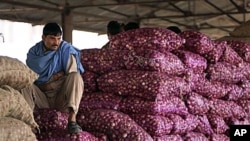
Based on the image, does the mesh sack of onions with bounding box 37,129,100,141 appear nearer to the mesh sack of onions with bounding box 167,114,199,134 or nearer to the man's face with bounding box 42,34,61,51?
the man's face with bounding box 42,34,61,51

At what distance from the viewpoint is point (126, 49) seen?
4.56m

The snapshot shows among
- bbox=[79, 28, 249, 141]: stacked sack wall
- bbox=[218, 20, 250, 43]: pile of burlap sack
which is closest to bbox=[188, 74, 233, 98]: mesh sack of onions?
bbox=[79, 28, 249, 141]: stacked sack wall

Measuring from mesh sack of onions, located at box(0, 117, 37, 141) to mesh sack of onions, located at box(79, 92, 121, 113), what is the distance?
108 cm

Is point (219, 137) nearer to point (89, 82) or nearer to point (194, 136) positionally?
point (194, 136)

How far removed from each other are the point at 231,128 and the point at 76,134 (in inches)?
79.9

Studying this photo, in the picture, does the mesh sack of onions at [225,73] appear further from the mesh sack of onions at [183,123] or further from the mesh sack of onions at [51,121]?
the mesh sack of onions at [51,121]

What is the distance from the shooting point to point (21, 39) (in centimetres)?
1485

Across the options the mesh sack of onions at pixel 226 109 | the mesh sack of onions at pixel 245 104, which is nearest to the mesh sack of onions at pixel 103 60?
the mesh sack of onions at pixel 226 109

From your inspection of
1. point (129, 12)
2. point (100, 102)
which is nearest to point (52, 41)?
point (100, 102)

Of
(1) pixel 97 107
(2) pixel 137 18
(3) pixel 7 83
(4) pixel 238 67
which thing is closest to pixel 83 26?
(2) pixel 137 18

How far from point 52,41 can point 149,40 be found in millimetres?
922

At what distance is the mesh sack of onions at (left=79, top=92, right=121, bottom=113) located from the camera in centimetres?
432

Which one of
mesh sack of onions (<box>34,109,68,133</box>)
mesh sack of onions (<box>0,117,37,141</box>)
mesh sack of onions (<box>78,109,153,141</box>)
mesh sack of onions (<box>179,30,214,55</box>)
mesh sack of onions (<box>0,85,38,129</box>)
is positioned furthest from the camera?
mesh sack of onions (<box>179,30,214,55</box>)

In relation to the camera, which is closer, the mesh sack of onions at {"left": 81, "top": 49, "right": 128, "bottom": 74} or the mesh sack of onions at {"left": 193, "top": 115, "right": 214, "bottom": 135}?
the mesh sack of onions at {"left": 81, "top": 49, "right": 128, "bottom": 74}
